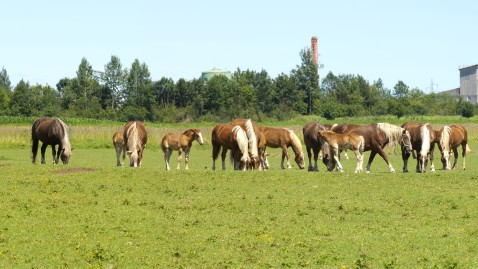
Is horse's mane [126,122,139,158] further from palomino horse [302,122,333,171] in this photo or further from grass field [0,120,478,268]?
palomino horse [302,122,333,171]

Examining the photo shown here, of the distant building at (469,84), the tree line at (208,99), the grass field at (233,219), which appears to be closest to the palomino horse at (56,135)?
the grass field at (233,219)

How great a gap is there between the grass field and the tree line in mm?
71567

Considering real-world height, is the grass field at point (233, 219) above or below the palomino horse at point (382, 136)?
below

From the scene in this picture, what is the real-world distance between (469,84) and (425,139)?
115 m

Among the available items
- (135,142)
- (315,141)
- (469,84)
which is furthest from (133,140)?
(469,84)

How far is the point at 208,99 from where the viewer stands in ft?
330

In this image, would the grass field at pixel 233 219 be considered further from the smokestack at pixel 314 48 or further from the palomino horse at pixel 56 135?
the smokestack at pixel 314 48

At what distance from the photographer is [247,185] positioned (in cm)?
2367

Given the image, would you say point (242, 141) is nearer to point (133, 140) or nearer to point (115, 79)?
point (133, 140)

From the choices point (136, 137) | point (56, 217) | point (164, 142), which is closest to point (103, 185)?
point (56, 217)

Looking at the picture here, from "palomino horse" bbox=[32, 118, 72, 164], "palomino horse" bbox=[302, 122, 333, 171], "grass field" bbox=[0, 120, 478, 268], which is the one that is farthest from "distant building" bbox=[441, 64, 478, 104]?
"grass field" bbox=[0, 120, 478, 268]

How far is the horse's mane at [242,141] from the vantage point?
29145 millimetres

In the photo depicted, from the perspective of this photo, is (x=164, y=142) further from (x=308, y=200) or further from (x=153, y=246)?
(x=153, y=246)

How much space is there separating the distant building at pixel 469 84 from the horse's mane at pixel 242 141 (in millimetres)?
112803
